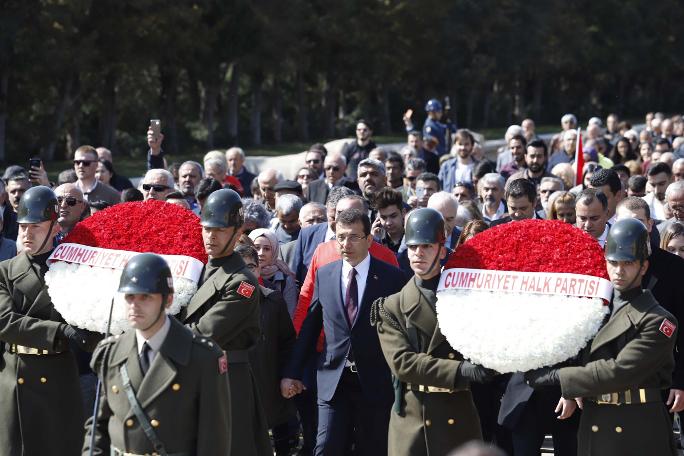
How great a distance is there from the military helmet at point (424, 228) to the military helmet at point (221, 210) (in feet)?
3.45

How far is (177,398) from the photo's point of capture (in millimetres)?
6332

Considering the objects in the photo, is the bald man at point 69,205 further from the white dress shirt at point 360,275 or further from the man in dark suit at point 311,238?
the white dress shirt at point 360,275

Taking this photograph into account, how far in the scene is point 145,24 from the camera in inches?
1303

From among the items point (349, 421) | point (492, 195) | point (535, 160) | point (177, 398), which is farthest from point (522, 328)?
point (535, 160)

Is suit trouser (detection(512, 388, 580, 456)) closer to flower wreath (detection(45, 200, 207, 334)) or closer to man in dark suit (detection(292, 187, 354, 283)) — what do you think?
flower wreath (detection(45, 200, 207, 334))

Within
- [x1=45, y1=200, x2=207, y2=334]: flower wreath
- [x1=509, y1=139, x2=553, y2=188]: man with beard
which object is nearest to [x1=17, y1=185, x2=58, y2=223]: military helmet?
[x1=45, y1=200, x2=207, y2=334]: flower wreath

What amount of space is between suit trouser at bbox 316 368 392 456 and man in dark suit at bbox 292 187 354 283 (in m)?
2.09

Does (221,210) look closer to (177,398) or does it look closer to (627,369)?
(177,398)

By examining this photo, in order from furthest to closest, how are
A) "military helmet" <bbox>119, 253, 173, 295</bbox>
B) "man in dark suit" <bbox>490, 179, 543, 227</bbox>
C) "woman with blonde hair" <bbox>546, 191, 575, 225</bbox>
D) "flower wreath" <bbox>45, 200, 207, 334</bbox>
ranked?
"man in dark suit" <bbox>490, 179, 543, 227</bbox>
"woman with blonde hair" <bbox>546, 191, 575, 225</bbox>
"flower wreath" <bbox>45, 200, 207, 334</bbox>
"military helmet" <bbox>119, 253, 173, 295</bbox>

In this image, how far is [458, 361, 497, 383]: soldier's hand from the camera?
23.9 ft

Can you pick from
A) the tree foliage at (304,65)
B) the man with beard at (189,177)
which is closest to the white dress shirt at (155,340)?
the man with beard at (189,177)

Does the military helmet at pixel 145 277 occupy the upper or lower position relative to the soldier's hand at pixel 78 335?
upper

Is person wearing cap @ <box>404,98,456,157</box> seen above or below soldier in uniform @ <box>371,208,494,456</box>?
above

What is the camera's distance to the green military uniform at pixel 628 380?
703 cm
